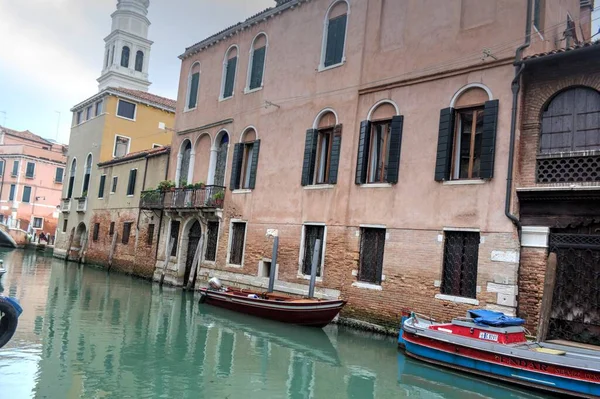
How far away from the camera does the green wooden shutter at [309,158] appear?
13516 mm

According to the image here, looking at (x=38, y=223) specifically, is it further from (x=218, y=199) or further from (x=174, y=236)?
(x=218, y=199)

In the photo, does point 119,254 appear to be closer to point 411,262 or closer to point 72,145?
point 72,145

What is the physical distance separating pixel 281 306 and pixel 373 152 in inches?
158

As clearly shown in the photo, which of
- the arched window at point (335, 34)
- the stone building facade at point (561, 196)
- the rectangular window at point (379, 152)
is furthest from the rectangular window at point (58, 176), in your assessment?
the stone building facade at point (561, 196)

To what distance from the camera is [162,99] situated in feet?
Answer: 92.2

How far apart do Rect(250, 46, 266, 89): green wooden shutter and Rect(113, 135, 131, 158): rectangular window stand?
1251 centimetres

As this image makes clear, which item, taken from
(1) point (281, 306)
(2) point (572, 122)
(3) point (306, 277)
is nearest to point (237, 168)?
(3) point (306, 277)

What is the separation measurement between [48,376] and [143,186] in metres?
15.6

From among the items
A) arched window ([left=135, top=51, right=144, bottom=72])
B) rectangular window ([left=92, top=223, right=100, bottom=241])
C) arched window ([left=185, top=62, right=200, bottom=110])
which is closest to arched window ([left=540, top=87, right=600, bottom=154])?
arched window ([left=185, top=62, right=200, bottom=110])

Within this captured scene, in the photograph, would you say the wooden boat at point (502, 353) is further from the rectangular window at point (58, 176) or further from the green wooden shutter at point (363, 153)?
the rectangular window at point (58, 176)

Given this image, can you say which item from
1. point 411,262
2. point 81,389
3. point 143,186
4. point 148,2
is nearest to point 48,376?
point 81,389

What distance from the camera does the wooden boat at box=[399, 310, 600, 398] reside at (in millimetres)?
6879

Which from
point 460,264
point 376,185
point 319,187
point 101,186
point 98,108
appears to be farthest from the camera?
point 98,108

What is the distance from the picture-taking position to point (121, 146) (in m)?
26.8
